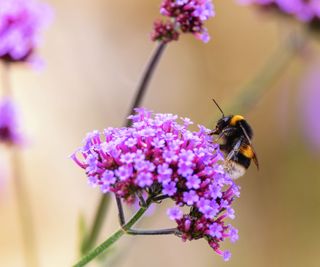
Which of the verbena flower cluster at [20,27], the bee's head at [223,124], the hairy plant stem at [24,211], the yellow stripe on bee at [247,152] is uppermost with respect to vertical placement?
the verbena flower cluster at [20,27]

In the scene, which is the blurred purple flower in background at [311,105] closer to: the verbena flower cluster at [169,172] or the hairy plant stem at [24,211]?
the hairy plant stem at [24,211]

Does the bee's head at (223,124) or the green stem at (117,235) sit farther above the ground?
the bee's head at (223,124)

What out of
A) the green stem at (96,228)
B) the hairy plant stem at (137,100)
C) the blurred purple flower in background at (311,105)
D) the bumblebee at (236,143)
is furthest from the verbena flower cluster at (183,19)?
the blurred purple flower in background at (311,105)

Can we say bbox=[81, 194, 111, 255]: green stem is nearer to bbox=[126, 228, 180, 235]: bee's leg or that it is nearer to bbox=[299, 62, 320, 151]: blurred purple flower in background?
bbox=[126, 228, 180, 235]: bee's leg

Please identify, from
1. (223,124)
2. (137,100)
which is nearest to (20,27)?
(137,100)

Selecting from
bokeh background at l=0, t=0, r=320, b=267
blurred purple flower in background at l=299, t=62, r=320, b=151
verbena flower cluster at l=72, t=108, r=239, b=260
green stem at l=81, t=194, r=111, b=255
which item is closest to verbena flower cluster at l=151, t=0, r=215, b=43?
verbena flower cluster at l=72, t=108, r=239, b=260

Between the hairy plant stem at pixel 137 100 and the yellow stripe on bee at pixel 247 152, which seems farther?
the hairy plant stem at pixel 137 100

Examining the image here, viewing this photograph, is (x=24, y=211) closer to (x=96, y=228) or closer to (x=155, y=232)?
(x=96, y=228)

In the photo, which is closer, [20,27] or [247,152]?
[247,152]
